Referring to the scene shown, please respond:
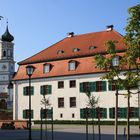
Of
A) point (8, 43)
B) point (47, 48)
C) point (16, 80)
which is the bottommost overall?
point (16, 80)

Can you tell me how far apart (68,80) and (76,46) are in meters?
5.73

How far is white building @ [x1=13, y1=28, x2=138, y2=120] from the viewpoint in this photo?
181ft

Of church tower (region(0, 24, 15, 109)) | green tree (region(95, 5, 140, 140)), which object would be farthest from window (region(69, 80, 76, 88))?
church tower (region(0, 24, 15, 109))

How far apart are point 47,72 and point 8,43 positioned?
3113 inches

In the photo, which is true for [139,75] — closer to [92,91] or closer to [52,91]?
[92,91]

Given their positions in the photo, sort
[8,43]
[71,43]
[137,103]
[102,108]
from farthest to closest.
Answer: [8,43] < [71,43] < [102,108] < [137,103]

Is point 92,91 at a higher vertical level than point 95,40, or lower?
lower

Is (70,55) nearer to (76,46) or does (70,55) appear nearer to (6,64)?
(76,46)

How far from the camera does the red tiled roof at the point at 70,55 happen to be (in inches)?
2251

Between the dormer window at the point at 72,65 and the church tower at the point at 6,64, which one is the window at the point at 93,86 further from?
the church tower at the point at 6,64

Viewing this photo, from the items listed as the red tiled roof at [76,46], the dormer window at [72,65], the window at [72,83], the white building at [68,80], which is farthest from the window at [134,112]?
the dormer window at [72,65]

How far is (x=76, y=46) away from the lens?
6147cm

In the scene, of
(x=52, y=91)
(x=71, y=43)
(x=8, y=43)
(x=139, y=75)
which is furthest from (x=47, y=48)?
(x=8, y=43)

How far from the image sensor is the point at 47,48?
66.3 meters
